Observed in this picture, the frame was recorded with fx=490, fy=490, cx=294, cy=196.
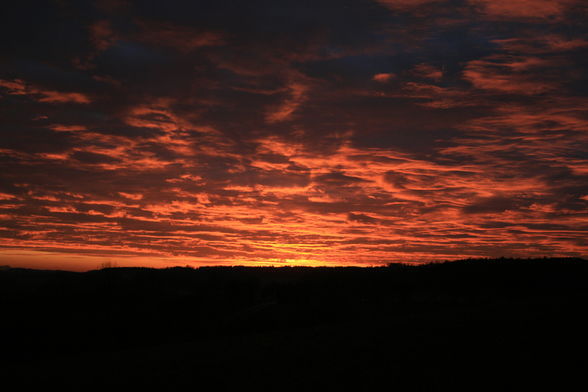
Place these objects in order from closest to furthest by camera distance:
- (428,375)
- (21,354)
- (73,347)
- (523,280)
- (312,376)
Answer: (428,375) → (312,376) → (21,354) → (73,347) → (523,280)

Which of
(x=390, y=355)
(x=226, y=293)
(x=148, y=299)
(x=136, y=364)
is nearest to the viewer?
(x=390, y=355)

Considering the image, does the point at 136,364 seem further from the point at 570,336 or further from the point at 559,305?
the point at 559,305

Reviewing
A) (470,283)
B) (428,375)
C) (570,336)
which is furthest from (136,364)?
(470,283)

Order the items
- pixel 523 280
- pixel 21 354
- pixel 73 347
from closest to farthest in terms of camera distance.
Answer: pixel 21 354 → pixel 73 347 → pixel 523 280

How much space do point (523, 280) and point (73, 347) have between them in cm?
6155

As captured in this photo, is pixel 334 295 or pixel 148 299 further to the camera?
pixel 334 295

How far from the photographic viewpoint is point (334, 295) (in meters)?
73.4

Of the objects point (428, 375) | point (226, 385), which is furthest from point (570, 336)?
point (226, 385)

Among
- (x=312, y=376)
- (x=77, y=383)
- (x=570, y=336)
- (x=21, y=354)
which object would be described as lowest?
(x=21, y=354)

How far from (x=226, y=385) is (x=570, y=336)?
12797 mm

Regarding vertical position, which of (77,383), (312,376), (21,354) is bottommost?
(21,354)

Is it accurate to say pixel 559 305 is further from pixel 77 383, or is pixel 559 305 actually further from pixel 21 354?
pixel 21 354

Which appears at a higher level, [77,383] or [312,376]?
[312,376]

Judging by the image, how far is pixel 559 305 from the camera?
25312 mm
